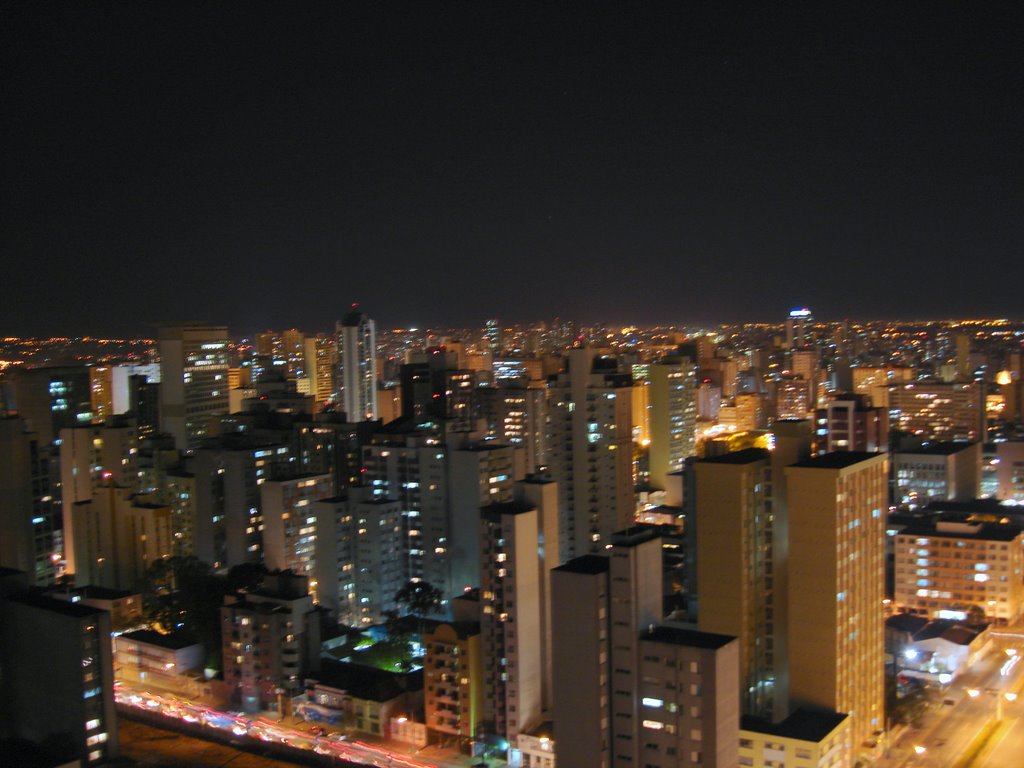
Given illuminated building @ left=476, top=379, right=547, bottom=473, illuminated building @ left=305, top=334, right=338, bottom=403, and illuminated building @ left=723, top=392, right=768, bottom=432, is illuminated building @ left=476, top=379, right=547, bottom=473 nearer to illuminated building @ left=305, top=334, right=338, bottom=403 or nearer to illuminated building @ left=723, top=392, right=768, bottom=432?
illuminated building @ left=723, top=392, right=768, bottom=432

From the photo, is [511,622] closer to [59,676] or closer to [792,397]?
[59,676]

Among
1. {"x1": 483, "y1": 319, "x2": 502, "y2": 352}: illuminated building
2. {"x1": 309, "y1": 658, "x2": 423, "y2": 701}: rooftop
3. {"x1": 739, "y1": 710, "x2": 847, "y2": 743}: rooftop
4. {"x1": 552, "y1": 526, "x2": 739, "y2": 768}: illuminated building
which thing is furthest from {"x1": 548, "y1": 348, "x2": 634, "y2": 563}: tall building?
{"x1": 483, "y1": 319, "x2": 502, "y2": 352}: illuminated building

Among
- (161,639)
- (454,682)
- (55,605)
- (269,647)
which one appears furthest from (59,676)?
(454,682)

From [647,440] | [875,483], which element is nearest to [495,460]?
[875,483]

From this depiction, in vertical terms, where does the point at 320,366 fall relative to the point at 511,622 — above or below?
above

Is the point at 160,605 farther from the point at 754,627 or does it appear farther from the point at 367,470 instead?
the point at 754,627
